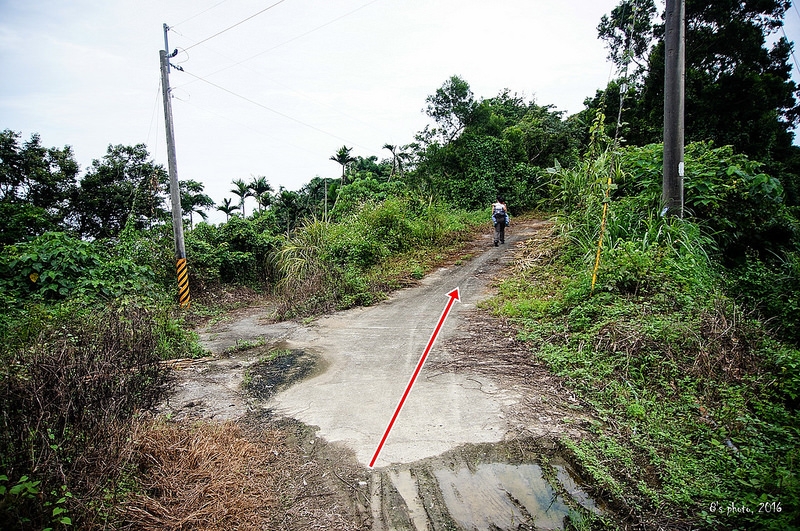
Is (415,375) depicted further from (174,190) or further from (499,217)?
(174,190)

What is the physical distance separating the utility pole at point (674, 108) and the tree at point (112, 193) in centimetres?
2128

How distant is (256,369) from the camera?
5500mm

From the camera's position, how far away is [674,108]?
630 centimetres

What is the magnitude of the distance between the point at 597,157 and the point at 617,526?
7.93 metres

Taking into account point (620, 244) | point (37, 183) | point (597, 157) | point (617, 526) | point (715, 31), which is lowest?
point (617, 526)

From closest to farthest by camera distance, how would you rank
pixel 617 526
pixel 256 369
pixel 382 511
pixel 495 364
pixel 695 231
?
A: 1. pixel 617 526
2. pixel 382 511
3. pixel 495 364
4. pixel 256 369
5. pixel 695 231

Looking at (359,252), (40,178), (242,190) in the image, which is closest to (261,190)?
(242,190)

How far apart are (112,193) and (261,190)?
1242 cm

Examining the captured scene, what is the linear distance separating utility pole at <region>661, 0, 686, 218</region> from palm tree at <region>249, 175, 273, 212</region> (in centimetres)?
3052

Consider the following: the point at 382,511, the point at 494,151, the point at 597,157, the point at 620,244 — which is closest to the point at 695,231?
the point at 620,244

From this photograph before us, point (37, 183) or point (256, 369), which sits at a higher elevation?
point (37, 183)

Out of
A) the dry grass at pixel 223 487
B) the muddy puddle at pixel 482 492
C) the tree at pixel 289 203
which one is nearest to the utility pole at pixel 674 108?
the muddy puddle at pixel 482 492

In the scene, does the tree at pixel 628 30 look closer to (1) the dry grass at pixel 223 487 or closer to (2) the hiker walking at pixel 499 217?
(2) the hiker walking at pixel 499 217

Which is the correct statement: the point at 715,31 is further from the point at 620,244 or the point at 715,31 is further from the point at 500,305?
the point at 500,305
